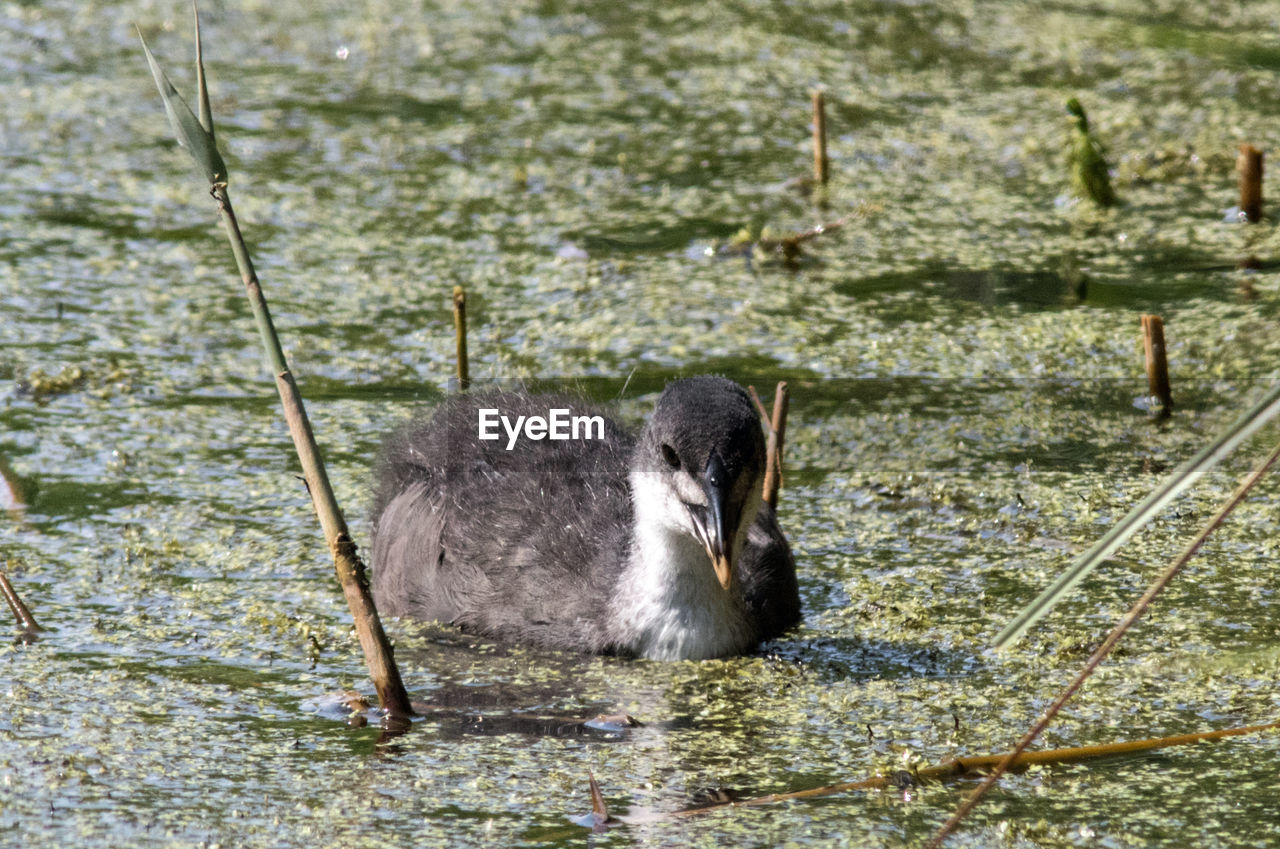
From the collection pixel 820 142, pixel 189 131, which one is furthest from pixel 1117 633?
pixel 820 142

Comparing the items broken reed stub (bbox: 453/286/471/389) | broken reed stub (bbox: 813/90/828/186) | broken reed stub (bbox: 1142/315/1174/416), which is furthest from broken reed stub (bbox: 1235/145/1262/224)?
broken reed stub (bbox: 453/286/471/389)

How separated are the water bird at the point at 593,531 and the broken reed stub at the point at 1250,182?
2.69m

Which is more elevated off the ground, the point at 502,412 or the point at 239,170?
the point at 239,170

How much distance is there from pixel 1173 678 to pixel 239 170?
4.64m

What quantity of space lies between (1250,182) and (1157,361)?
142 centimetres

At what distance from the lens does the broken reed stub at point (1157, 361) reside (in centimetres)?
500

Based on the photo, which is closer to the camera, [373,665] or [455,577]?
[373,665]

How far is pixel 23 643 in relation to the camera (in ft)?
13.1

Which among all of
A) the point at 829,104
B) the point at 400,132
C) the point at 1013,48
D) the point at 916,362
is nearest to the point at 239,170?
the point at 400,132

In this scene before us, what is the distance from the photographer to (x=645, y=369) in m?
5.53

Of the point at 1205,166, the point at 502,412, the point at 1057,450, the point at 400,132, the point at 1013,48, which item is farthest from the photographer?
the point at 1013,48

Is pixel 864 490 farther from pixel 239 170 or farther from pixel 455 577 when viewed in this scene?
pixel 239 170

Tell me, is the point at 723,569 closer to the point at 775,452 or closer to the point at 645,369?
the point at 775,452

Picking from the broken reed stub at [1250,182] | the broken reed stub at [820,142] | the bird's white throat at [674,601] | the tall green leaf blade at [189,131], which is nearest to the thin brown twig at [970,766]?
the bird's white throat at [674,601]
